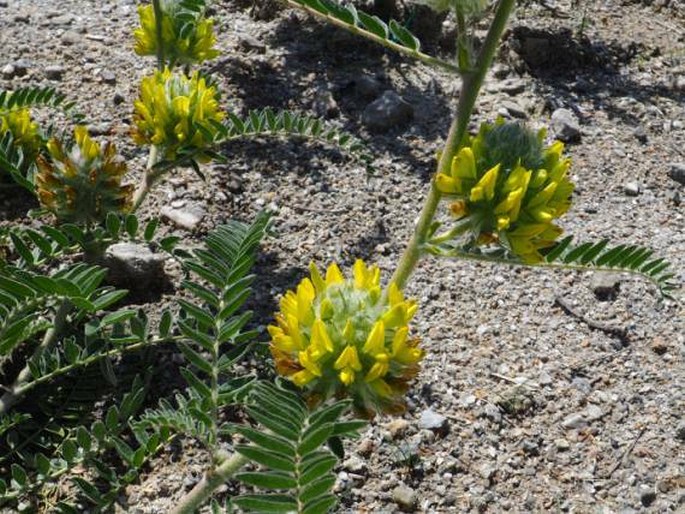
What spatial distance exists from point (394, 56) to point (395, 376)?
2.73 m

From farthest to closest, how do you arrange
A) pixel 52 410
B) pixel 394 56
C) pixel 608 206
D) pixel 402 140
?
1. pixel 394 56
2. pixel 402 140
3. pixel 608 206
4. pixel 52 410

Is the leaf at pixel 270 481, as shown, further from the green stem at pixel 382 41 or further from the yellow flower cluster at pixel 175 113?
the yellow flower cluster at pixel 175 113

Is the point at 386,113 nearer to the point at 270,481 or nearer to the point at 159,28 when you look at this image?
the point at 159,28

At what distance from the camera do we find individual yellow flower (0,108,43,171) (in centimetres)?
299

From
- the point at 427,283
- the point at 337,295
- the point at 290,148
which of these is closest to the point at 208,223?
the point at 290,148

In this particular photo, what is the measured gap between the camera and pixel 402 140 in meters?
3.72

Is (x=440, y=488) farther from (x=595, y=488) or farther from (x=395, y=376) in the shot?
(x=395, y=376)

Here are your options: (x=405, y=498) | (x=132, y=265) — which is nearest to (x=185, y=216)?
(x=132, y=265)

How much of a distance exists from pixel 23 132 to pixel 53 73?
81 cm

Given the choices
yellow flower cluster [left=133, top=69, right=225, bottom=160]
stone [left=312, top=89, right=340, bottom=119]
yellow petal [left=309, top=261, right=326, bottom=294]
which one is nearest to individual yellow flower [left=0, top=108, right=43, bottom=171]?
A: yellow flower cluster [left=133, top=69, right=225, bottom=160]

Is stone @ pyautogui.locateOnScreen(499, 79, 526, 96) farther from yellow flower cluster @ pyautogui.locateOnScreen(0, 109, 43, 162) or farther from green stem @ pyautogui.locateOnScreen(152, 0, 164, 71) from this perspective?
Answer: yellow flower cluster @ pyautogui.locateOnScreen(0, 109, 43, 162)

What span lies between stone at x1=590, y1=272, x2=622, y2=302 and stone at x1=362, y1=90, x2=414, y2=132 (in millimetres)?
1127

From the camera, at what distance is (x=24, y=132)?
3.04 m

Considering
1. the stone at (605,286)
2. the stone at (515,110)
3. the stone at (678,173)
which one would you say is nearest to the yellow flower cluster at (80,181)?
the stone at (605,286)
